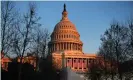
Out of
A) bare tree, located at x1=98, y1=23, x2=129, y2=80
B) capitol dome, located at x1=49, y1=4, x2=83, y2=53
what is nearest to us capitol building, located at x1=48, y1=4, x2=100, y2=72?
capitol dome, located at x1=49, y1=4, x2=83, y2=53

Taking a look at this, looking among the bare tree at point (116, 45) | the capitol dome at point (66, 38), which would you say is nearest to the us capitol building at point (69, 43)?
the capitol dome at point (66, 38)

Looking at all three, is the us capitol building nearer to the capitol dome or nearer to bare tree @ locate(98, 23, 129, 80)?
the capitol dome

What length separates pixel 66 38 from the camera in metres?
70.9

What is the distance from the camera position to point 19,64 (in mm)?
17156

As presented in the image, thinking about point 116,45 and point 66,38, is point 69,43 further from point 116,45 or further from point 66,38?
point 116,45

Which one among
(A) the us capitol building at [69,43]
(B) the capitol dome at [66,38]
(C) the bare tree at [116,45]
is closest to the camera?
(C) the bare tree at [116,45]

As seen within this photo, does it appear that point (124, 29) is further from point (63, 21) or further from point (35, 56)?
point (63, 21)

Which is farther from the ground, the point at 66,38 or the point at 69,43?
the point at 66,38

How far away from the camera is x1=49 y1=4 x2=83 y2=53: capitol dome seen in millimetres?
69812

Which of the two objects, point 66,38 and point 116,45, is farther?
point 66,38

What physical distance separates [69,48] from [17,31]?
174 feet

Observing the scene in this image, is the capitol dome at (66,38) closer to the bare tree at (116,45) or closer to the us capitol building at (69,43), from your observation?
the us capitol building at (69,43)

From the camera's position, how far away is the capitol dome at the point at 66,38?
2749 inches

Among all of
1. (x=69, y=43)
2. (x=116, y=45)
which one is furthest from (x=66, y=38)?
(x=116, y=45)
